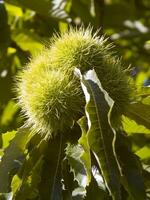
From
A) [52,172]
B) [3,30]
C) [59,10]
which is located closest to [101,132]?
[52,172]

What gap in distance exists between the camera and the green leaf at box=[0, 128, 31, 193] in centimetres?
177

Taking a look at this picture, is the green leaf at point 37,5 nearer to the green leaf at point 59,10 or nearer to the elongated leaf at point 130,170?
the green leaf at point 59,10

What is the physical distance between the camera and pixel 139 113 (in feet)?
6.04

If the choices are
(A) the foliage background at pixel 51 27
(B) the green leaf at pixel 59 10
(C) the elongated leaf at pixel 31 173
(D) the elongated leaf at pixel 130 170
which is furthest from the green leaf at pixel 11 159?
(B) the green leaf at pixel 59 10

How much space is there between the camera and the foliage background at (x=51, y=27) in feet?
8.96

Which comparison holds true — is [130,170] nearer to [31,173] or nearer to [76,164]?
[76,164]

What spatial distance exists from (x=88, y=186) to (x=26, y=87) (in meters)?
0.36

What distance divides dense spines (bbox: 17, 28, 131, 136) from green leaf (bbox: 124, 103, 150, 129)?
53 mm

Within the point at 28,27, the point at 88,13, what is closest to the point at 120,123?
the point at 88,13

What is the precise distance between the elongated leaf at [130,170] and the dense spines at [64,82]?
0.34 feet

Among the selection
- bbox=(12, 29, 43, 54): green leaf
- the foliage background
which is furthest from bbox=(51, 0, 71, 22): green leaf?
bbox=(12, 29, 43, 54): green leaf

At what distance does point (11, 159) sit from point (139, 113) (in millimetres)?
411

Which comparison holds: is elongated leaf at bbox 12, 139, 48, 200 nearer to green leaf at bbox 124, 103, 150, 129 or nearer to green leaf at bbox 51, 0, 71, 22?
green leaf at bbox 124, 103, 150, 129

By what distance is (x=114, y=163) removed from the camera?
4.78ft
